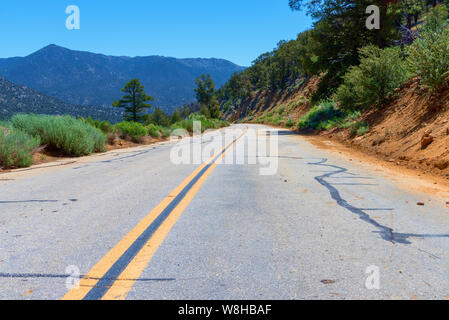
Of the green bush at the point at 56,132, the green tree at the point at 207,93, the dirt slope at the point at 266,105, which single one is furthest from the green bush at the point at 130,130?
the green tree at the point at 207,93

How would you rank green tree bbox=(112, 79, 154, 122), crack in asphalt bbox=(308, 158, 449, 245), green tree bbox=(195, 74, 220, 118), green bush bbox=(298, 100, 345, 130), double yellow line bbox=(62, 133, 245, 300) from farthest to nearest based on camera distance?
green tree bbox=(195, 74, 220, 118) → green tree bbox=(112, 79, 154, 122) → green bush bbox=(298, 100, 345, 130) → crack in asphalt bbox=(308, 158, 449, 245) → double yellow line bbox=(62, 133, 245, 300)

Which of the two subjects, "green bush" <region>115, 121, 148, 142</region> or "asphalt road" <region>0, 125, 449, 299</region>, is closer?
"asphalt road" <region>0, 125, 449, 299</region>

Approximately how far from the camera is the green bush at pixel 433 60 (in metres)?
11.3

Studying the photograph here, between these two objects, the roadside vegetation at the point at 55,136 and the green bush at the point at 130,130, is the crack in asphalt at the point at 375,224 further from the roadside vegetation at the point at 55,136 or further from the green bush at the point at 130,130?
the green bush at the point at 130,130

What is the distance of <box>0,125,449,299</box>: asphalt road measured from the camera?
8.73 feet

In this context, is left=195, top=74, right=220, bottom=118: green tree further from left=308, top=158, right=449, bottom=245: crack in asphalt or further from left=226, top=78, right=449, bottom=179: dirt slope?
left=308, top=158, right=449, bottom=245: crack in asphalt

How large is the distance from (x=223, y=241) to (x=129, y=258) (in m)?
0.97

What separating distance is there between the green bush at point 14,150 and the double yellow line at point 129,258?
682cm

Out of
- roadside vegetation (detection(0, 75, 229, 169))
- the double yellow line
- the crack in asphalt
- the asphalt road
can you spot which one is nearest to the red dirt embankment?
the asphalt road

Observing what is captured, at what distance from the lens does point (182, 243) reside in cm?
360

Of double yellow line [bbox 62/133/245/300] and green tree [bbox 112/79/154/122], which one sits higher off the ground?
green tree [bbox 112/79/154/122]
